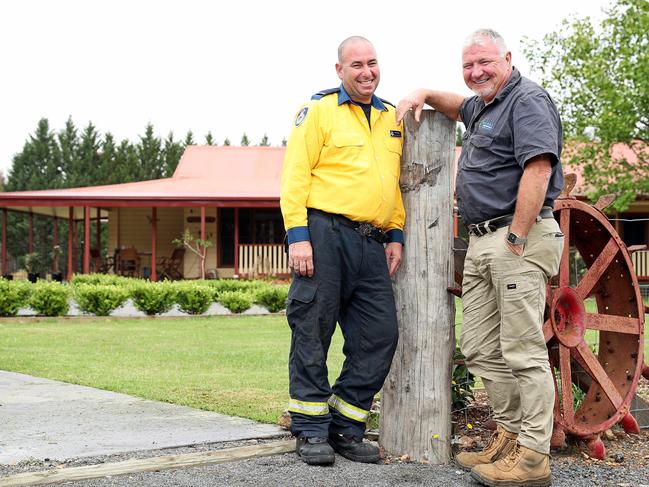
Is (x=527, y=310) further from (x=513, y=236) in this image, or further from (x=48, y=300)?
(x=48, y=300)

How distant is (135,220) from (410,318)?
2610cm

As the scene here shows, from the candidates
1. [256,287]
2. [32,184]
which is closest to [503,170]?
[256,287]

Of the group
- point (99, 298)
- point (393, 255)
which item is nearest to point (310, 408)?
point (393, 255)

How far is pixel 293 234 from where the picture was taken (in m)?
4.26

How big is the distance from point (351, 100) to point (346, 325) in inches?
46.2

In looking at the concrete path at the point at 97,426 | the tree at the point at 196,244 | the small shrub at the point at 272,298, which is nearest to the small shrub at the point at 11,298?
the small shrub at the point at 272,298

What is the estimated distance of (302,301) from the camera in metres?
4.28

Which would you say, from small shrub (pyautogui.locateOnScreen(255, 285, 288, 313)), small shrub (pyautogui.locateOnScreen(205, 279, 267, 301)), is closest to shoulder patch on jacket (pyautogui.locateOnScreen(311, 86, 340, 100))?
small shrub (pyautogui.locateOnScreen(255, 285, 288, 313))

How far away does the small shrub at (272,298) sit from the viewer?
53.8 feet

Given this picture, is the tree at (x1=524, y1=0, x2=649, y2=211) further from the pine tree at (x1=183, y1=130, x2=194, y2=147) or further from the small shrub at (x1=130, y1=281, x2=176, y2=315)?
the pine tree at (x1=183, y1=130, x2=194, y2=147)

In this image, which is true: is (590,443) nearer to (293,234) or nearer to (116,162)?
(293,234)

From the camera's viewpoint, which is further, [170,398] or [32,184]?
[32,184]

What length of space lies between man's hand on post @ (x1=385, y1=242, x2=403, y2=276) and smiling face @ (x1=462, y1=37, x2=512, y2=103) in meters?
0.91

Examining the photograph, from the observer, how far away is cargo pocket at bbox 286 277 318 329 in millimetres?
4270
